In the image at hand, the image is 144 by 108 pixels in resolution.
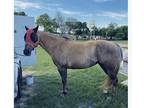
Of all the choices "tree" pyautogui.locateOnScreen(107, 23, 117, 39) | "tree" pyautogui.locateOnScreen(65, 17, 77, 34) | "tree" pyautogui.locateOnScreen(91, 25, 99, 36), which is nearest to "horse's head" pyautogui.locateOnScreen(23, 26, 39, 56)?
"tree" pyautogui.locateOnScreen(65, 17, 77, 34)

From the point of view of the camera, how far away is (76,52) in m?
2.01

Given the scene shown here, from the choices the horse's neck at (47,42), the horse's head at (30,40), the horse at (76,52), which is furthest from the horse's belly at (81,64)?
the horse's head at (30,40)

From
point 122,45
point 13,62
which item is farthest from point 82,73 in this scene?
point 13,62

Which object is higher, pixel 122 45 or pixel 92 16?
pixel 92 16

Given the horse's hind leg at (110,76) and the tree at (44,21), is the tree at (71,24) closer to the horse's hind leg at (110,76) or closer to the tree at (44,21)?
the tree at (44,21)

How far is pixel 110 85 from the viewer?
205 cm

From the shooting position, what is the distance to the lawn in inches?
75.7

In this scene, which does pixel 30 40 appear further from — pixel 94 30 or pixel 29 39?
pixel 94 30

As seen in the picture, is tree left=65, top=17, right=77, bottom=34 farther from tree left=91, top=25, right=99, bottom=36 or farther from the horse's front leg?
the horse's front leg

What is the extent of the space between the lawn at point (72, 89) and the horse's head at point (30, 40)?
39mm

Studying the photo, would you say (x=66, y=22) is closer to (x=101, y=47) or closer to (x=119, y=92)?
(x=101, y=47)

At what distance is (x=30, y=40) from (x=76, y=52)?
29 cm

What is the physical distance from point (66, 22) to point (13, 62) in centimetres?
40

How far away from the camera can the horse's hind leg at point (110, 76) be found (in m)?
2.04
